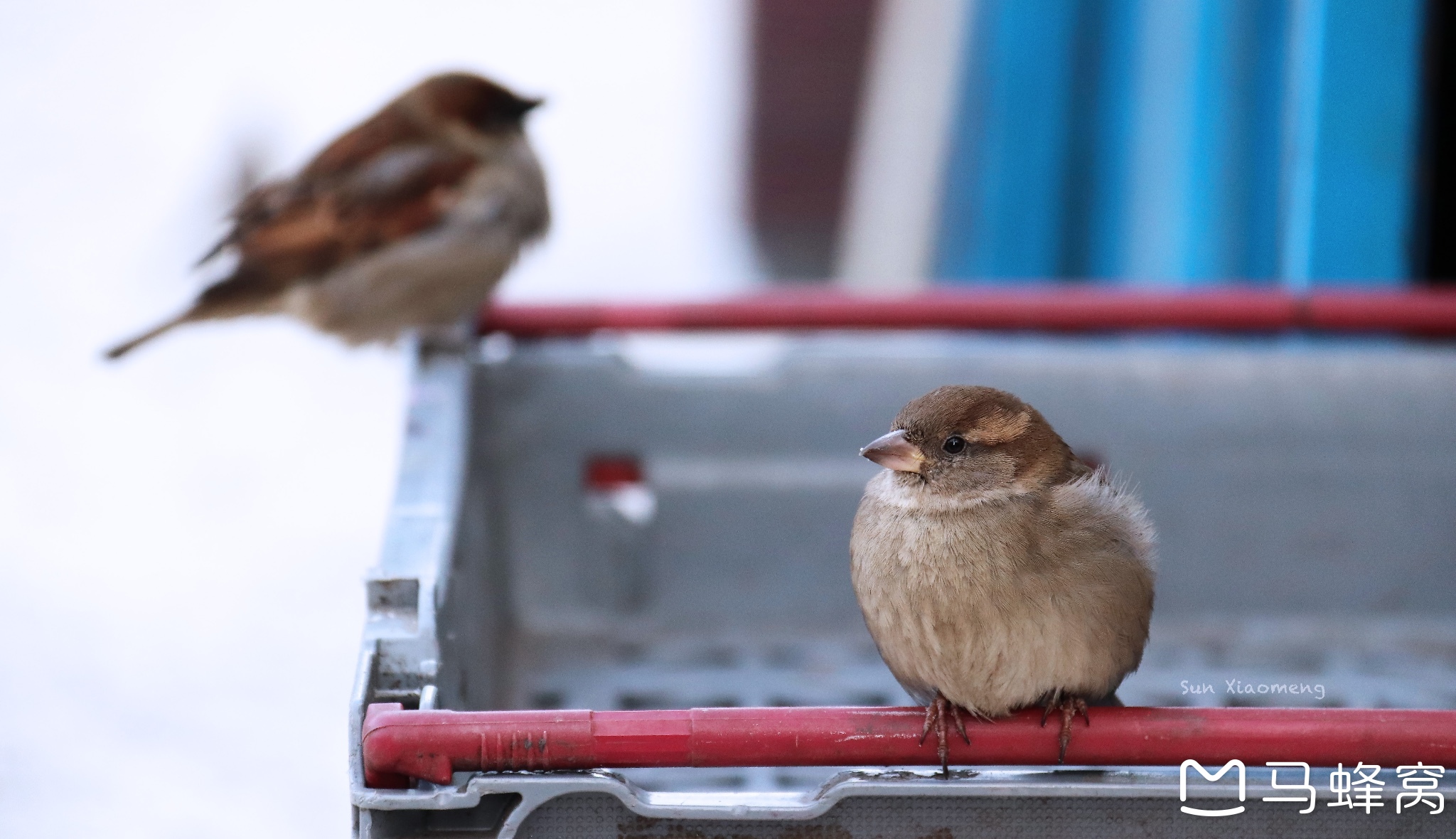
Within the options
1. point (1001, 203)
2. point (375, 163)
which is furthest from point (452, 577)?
point (1001, 203)

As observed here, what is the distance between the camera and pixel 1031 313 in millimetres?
2375

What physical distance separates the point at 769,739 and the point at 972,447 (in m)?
0.54

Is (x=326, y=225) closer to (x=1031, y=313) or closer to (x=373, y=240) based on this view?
(x=373, y=240)

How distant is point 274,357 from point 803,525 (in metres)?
4.46

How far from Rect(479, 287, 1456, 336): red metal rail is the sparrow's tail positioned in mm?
629

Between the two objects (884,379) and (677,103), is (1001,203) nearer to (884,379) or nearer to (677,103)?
(884,379)

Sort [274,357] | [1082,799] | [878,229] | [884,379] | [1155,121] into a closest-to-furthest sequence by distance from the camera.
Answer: [1082,799] < [884,379] < [1155,121] < [274,357] < [878,229]

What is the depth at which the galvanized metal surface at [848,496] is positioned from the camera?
82.2 inches

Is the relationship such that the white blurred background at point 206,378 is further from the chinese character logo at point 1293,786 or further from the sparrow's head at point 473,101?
the chinese character logo at point 1293,786

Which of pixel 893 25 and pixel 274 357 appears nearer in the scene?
pixel 274 357

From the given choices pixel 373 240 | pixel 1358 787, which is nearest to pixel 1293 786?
pixel 1358 787

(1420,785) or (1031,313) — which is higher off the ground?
(1031,313)

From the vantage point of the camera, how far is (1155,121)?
3.79 meters

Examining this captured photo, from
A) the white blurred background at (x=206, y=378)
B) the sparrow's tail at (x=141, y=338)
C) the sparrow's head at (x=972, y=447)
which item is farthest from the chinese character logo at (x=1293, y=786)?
the sparrow's tail at (x=141, y=338)
